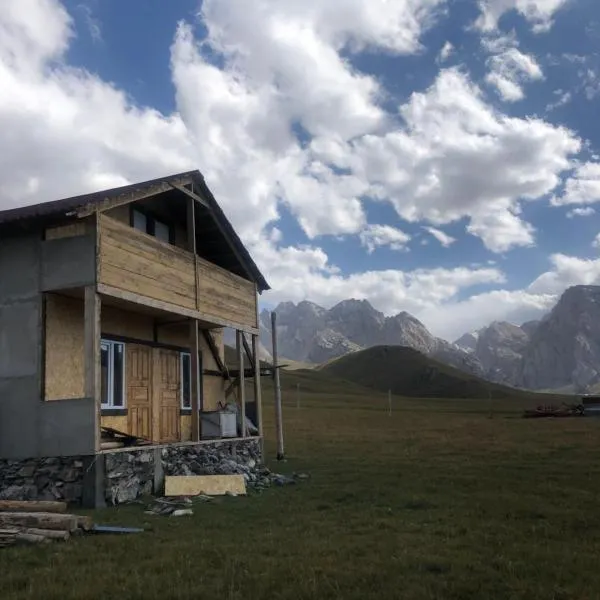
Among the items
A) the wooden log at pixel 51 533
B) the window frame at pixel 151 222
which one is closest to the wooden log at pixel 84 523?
the wooden log at pixel 51 533

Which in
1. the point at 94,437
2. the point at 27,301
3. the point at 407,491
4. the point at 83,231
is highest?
the point at 83,231

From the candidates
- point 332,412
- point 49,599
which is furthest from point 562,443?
point 332,412

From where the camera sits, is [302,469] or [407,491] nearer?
[407,491]

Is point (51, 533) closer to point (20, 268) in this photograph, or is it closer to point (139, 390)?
point (20, 268)

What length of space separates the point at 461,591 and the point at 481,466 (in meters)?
14.4

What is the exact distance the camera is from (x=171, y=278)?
18438 mm

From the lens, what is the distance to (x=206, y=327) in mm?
23078

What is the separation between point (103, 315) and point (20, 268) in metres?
2.59

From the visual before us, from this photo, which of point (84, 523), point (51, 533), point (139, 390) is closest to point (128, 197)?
point (139, 390)

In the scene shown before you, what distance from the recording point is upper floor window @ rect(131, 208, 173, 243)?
19745 millimetres

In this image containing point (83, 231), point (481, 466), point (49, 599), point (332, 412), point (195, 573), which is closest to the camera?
point (49, 599)

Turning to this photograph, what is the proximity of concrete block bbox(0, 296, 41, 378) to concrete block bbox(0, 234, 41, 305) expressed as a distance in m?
0.29

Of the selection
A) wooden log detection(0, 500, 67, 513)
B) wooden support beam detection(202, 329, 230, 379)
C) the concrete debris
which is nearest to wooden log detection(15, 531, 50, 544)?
wooden log detection(0, 500, 67, 513)

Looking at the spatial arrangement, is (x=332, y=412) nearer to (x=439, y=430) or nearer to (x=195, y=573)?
(x=439, y=430)
